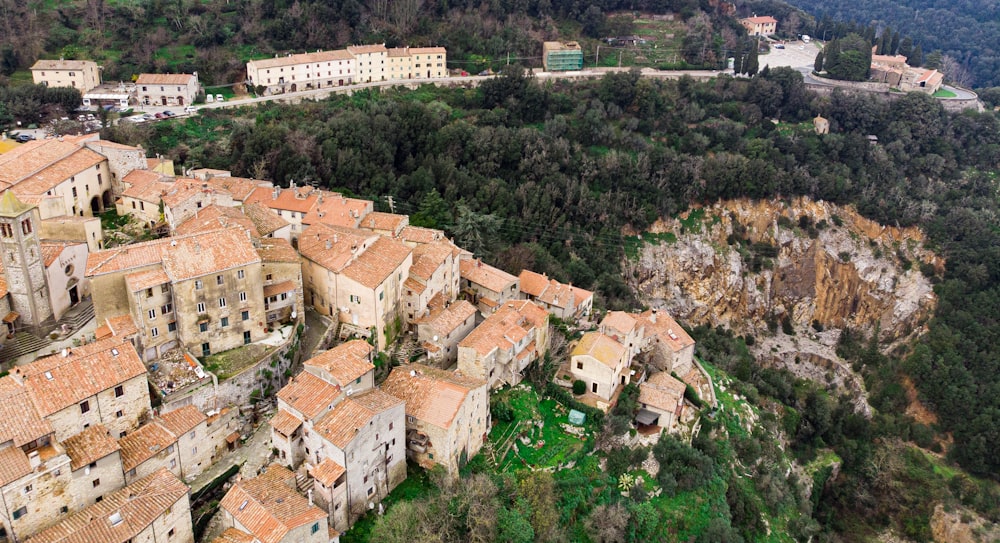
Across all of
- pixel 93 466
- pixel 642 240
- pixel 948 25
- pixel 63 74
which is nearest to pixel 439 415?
pixel 93 466

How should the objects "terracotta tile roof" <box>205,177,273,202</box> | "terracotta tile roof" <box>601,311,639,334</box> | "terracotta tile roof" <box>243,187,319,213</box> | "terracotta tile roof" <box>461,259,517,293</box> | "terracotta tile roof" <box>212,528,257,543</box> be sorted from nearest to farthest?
"terracotta tile roof" <box>212,528,257,543</box> < "terracotta tile roof" <box>601,311,639,334</box> < "terracotta tile roof" <box>205,177,273,202</box> < "terracotta tile roof" <box>461,259,517,293</box> < "terracotta tile roof" <box>243,187,319,213</box>

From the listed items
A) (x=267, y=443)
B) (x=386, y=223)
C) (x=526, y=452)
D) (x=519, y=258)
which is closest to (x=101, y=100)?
(x=386, y=223)

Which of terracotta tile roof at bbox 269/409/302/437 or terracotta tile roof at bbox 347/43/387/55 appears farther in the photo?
terracotta tile roof at bbox 347/43/387/55

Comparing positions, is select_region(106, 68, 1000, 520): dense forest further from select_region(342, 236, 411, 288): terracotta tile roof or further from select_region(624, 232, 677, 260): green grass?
select_region(342, 236, 411, 288): terracotta tile roof

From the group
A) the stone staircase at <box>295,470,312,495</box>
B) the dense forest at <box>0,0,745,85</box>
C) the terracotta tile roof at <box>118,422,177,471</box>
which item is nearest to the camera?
the terracotta tile roof at <box>118,422,177,471</box>

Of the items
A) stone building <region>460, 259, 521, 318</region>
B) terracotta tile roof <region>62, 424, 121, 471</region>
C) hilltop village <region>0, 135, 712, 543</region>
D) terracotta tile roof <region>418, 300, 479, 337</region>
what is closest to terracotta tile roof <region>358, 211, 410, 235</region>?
hilltop village <region>0, 135, 712, 543</region>

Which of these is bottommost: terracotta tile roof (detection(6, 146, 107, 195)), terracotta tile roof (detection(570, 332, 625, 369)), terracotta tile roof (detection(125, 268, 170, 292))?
terracotta tile roof (detection(570, 332, 625, 369))
